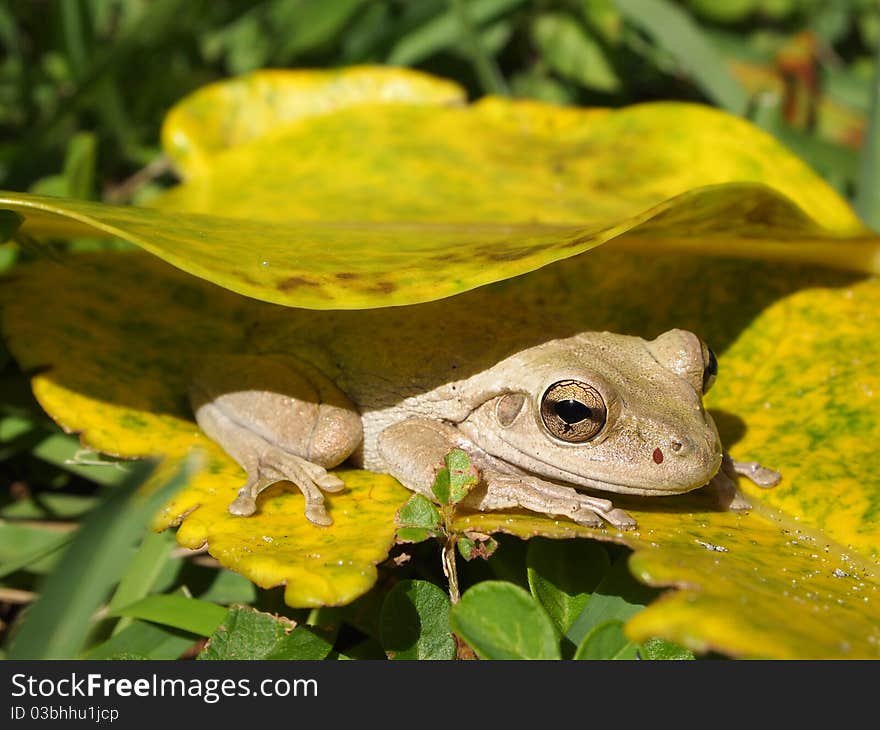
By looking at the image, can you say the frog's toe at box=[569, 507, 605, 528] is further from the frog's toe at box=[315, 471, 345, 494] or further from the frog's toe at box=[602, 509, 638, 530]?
the frog's toe at box=[315, 471, 345, 494]

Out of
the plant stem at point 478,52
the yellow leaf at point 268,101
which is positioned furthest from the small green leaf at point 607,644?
the plant stem at point 478,52

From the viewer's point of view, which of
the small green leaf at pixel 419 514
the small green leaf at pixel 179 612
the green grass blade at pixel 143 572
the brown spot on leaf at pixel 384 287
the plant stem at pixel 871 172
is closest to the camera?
the brown spot on leaf at pixel 384 287

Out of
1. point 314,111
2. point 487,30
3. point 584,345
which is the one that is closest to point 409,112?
point 314,111

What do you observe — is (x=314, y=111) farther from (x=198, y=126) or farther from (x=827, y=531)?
(x=827, y=531)

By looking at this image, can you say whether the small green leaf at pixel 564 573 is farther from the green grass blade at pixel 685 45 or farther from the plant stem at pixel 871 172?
the green grass blade at pixel 685 45

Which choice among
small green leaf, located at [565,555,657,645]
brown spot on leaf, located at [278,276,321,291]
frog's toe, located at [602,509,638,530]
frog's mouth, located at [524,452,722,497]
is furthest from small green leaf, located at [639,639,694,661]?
brown spot on leaf, located at [278,276,321,291]

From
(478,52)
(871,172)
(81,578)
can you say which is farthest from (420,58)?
(81,578)

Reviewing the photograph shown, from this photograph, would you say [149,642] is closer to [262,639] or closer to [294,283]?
[262,639]
